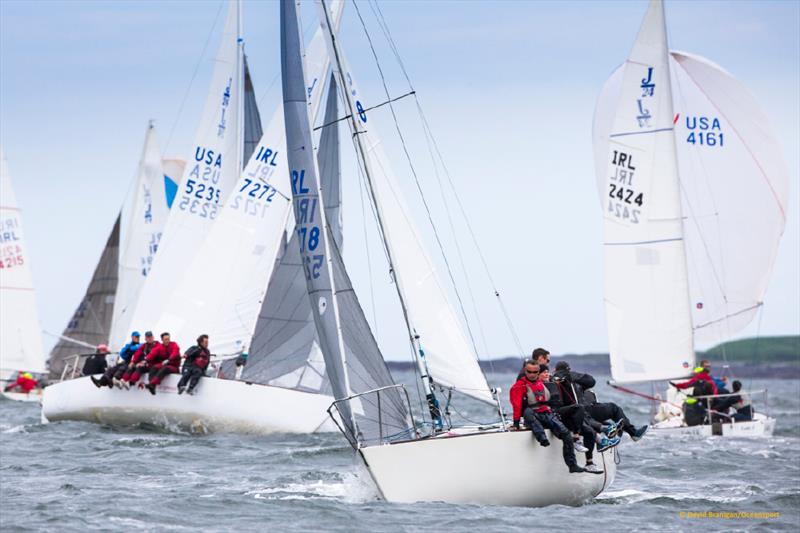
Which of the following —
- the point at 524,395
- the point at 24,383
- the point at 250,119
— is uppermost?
the point at 250,119

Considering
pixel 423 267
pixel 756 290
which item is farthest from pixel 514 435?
pixel 756 290

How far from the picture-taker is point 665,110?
2614cm

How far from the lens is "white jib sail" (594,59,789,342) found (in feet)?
89.4

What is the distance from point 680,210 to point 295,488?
1274 cm

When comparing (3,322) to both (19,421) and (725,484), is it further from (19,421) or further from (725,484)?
(725,484)

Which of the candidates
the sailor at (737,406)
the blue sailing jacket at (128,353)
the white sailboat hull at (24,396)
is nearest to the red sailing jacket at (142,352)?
the blue sailing jacket at (128,353)

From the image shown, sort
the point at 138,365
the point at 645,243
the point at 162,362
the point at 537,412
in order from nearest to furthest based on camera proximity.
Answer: the point at 537,412, the point at 162,362, the point at 138,365, the point at 645,243

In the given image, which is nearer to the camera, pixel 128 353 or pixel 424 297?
pixel 424 297

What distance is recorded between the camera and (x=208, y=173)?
28.1 metres

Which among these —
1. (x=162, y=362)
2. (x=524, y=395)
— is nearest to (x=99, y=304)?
(x=162, y=362)

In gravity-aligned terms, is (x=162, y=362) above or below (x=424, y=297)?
below

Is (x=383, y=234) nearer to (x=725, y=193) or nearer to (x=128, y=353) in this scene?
(x=128, y=353)

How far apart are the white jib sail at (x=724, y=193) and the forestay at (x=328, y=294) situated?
12650mm

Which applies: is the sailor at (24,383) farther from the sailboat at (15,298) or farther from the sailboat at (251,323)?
the sailboat at (251,323)
